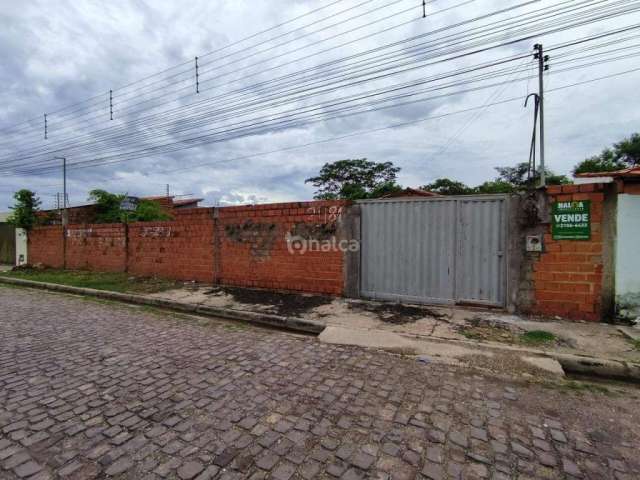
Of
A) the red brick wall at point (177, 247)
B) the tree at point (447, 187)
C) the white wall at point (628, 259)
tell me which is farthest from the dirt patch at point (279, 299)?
the tree at point (447, 187)

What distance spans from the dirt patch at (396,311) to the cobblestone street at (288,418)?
135cm

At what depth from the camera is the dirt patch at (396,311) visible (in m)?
5.39

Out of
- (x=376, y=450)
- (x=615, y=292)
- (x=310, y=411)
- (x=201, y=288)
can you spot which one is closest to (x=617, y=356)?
(x=615, y=292)

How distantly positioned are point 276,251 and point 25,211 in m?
13.3

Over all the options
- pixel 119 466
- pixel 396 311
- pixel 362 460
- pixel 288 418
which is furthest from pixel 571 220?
pixel 119 466

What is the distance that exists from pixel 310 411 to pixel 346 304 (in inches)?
146

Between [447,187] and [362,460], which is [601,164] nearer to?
[447,187]

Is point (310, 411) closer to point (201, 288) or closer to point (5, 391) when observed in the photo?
point (5, 391)

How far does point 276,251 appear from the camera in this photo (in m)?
7.68

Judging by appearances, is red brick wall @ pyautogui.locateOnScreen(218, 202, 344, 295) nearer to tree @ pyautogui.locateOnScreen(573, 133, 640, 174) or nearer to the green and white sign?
the green and white sign

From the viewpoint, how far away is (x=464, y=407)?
2.86 meters

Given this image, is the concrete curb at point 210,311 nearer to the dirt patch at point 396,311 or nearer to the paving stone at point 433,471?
the dirt patch at point 396,311

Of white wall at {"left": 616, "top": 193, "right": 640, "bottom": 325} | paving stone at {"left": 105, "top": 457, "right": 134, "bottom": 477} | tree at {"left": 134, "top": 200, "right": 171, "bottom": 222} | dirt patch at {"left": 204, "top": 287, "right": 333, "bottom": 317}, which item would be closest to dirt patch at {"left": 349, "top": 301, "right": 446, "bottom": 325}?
dirt patch at {"left": 204, "top": 287, "right": 333, "bottom": 317}

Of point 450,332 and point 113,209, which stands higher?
point 113,209
